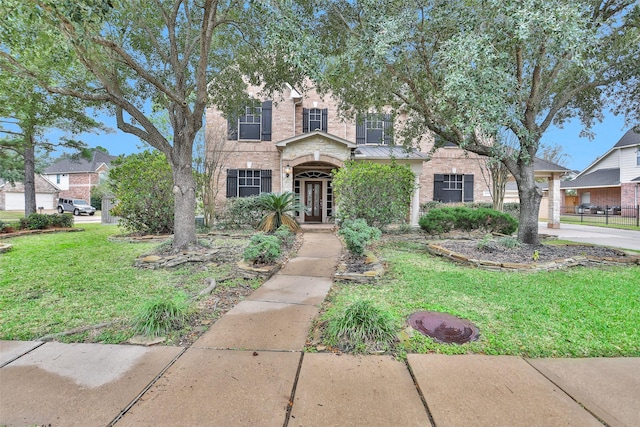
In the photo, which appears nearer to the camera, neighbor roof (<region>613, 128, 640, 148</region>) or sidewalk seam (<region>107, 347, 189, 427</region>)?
sidewalk seam (<region>107, 347, 189, 427</region>)

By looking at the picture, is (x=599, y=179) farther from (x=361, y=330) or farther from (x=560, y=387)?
(x=361, y=330)

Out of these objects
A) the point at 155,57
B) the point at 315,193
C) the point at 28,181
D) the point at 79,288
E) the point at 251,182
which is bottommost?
the point at 79,288

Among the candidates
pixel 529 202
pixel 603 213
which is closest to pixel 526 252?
pixel 529 202

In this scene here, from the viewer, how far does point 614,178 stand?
26.5 meters

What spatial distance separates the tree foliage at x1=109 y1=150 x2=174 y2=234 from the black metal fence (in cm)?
2467

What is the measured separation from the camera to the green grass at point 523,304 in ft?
9.39

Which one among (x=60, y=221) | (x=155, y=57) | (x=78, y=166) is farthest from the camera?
(x=78, y=166)

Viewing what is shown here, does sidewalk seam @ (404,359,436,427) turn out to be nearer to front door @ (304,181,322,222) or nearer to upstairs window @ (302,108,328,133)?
front door @ (304,181,322,222)

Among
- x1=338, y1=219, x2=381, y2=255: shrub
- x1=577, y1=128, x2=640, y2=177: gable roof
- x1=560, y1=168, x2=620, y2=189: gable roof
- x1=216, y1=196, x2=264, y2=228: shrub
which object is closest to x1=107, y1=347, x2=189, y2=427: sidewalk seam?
x1=338, y1=219, x2=381, y2=255: shrub

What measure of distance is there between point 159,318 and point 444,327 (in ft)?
9.83

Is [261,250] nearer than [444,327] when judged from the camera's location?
No

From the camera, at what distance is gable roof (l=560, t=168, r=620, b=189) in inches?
1037

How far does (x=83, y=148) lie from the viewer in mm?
12891

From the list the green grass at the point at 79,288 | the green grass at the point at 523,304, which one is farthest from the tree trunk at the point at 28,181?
the green grass at the point at 523,304
